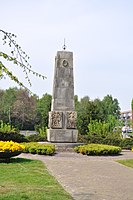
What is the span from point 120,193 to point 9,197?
2515mm

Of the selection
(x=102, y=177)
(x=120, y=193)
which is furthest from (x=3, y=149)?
(x=120, y=193)

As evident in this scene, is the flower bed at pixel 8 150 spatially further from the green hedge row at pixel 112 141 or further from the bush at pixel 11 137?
the green hedge row at pixel 112 141

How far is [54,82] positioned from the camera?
65.4ft

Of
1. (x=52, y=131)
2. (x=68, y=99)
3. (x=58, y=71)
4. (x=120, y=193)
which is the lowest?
(x=120, y=193)

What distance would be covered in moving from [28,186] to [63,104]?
1163cm

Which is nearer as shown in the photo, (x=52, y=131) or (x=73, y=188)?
(x=73, y=188)

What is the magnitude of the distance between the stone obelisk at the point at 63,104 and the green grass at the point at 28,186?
8.13 m

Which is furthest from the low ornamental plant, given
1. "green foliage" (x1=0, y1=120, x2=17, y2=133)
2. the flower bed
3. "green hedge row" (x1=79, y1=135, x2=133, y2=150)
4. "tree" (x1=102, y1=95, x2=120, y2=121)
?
"tree" (x1=102, y1=95, x2=120, y2=121)

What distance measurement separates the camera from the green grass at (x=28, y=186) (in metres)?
7.13

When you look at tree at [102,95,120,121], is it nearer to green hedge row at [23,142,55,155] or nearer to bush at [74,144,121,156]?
bush at [74,144,121,156]

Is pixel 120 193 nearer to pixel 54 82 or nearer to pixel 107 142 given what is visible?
pixel 54 82

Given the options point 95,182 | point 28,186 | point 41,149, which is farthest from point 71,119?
point 28,186

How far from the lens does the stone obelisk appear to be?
19516 millimetres

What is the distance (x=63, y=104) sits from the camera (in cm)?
1984
